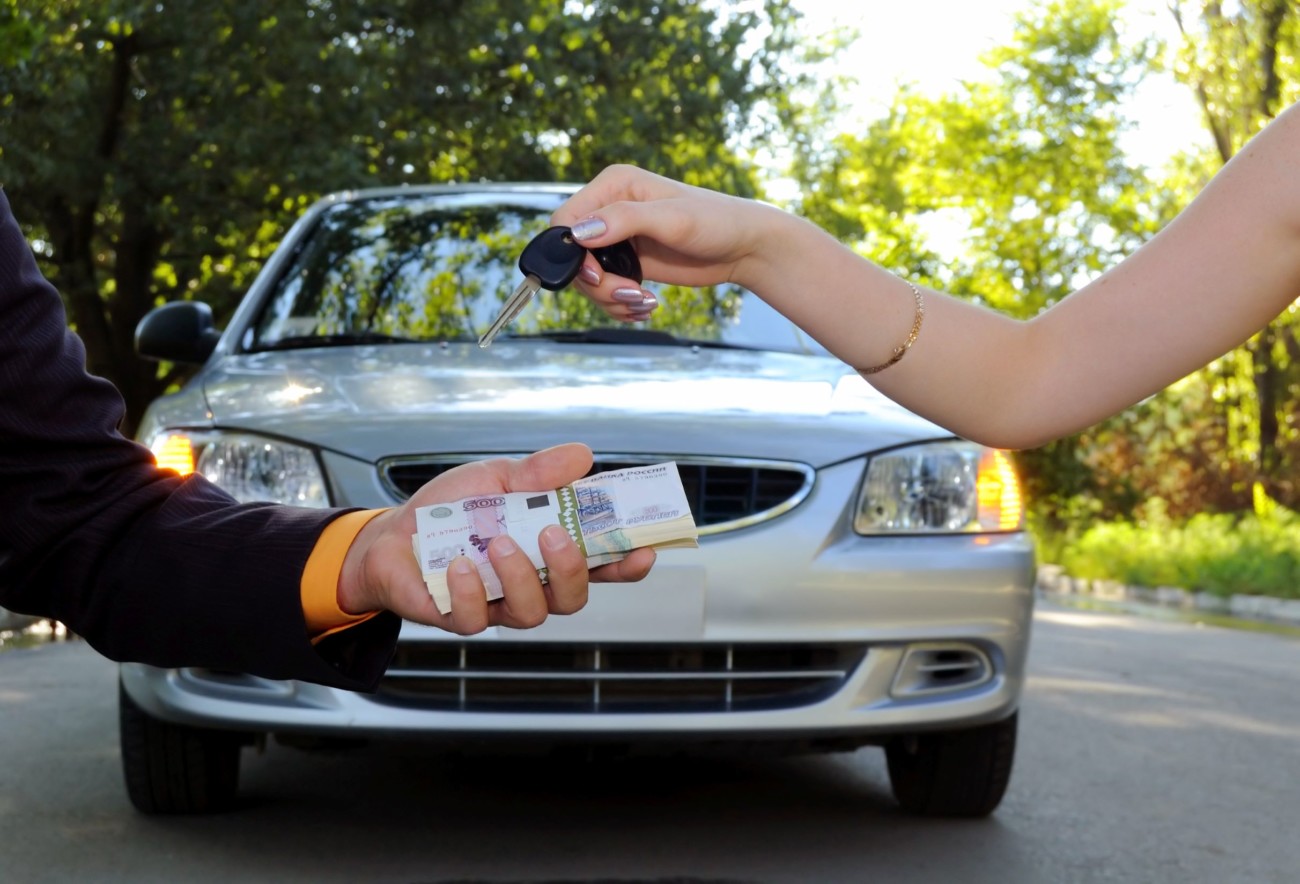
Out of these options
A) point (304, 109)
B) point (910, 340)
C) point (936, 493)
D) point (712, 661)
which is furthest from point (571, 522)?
point (304, 109)

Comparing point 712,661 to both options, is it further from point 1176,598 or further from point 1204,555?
point 1204,555

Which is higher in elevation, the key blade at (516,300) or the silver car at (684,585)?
the key blade at (516,300)

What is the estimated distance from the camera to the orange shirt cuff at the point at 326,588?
1858 mm

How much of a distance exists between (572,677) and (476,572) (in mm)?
2395

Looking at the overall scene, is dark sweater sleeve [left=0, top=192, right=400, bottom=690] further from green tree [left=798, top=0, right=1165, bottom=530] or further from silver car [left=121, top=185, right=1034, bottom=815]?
green tree [left=798, top=0, right=1165, bottom=530]

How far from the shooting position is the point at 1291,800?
5.40 m

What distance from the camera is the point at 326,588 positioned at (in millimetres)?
1858

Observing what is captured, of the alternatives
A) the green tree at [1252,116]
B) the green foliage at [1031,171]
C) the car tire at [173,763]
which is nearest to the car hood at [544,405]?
Result: the car tire at [173,763]

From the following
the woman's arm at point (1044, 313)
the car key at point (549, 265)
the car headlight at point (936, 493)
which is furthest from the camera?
the car headlight at point (936, 493)

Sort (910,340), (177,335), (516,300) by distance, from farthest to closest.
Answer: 1. (177,335)
2. (910,340)
3. (516,300)

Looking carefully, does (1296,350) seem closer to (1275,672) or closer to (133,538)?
(1275,672)

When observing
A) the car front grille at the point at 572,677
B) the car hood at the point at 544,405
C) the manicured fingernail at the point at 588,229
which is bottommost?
the car front grille at the point at 572,677

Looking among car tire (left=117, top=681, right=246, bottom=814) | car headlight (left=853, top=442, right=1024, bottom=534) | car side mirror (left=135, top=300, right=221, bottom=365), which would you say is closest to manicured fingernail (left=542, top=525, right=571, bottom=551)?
car headlight (left=853, top=442, right=1024, bottom=534)

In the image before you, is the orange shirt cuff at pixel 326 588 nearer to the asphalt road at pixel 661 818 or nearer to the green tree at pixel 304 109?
the asphalt road at pixel 661 818
